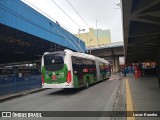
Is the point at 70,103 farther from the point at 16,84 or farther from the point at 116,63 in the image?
the point at 116,63

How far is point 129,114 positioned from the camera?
23.2 feet

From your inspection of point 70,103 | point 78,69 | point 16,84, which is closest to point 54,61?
point 78,69

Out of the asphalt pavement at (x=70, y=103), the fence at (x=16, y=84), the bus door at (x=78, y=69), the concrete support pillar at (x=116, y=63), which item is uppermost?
the concrete support pillar at (x=116, y=63)

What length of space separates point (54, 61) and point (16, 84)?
3427 millimetres

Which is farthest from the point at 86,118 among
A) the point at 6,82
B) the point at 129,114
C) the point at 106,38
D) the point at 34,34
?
the point at 106,38

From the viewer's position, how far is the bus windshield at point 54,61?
13438mm

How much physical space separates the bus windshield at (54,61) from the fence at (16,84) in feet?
8.35

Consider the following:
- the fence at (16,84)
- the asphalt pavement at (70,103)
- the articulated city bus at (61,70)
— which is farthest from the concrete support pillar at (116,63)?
Result: the asphalt pavement at (70,103)

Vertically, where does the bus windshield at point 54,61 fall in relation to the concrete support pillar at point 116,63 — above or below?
below

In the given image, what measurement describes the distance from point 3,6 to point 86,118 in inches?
515

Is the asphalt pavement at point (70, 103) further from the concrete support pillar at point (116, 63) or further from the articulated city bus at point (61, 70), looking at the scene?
the concrete support pillar at point (116, 63)

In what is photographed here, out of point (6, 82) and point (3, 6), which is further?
point (3, 6)

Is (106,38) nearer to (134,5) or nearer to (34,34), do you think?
(34,34)

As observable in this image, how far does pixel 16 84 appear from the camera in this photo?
14.4 metres
